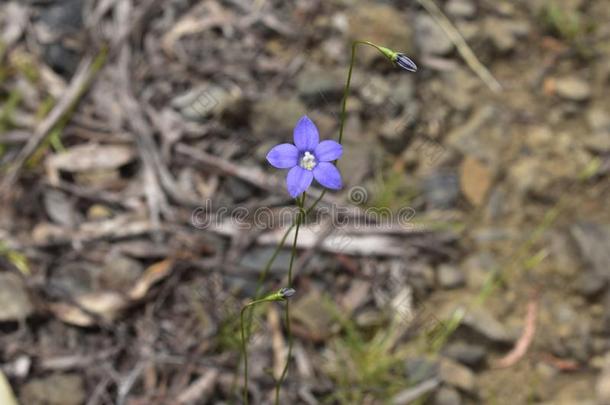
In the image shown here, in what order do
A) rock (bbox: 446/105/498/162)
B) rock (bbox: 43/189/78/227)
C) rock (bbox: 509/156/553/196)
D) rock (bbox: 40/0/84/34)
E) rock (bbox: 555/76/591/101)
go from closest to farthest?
1. rock (bbox: 43/189/78/227)
2. rock (bbox: 509/156/553/196)
3. rock (bbox: 446/105/498/162)
4. rock (bbox: 40/0/84/34)
5. rock (bbox: 555/76/591/101)

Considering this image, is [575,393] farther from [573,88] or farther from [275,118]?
[275,118]

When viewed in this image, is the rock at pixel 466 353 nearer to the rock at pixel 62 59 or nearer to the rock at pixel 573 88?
the rock at pixel 573 88

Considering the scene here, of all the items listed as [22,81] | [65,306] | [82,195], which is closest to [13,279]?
[65,306]

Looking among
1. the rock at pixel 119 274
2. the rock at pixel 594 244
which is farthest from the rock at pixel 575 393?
the rock at pixel 119 274

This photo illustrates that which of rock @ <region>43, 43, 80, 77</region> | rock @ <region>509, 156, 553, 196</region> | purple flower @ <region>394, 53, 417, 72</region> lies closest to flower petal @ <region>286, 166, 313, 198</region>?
purple flower @ <region>394, 53, 417, 72</region>

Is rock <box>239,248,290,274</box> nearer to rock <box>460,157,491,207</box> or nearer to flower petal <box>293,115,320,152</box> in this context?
rock <box>460,157,491,207</box>

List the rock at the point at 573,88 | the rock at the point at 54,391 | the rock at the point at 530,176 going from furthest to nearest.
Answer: the rock at the point at 573,88 < the rock at the point at 530,176 < the rock at the point at 54,391

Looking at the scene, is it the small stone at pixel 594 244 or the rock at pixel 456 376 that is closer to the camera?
the rock at pixel 456 376
